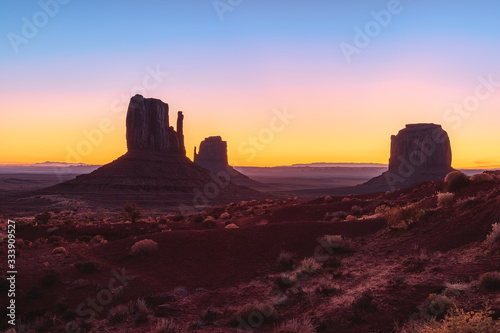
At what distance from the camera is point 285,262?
13.9m

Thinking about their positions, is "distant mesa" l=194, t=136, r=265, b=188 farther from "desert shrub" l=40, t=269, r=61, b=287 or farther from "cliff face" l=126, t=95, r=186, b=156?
"desert shrub" l=40, t=269, r=61, b=287

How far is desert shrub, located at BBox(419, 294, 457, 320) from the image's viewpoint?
7.06 meters

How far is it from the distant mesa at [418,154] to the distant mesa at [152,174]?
66629 mm

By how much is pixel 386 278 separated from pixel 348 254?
4.27 meters

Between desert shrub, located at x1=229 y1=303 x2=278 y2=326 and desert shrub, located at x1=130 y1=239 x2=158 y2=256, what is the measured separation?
883 centimetres

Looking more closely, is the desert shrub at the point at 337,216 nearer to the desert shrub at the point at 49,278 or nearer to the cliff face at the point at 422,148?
the desert shrub at the point at 49,278

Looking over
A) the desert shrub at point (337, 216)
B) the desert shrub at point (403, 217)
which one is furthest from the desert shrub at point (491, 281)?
the desert shrub at point (337, 216)

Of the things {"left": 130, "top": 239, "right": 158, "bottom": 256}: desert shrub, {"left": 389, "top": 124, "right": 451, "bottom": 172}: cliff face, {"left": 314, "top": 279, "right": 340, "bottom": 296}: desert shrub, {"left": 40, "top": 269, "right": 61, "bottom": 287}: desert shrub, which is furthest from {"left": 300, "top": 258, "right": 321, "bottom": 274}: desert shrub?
{"left": 389, "top": 124, "right": 451, "bottom": 172}: cliff face

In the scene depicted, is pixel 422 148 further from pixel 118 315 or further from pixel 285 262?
pixel 118 315

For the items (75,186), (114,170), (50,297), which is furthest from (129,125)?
(50,297)

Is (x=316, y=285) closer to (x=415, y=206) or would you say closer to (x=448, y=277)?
(x=448, y=277)

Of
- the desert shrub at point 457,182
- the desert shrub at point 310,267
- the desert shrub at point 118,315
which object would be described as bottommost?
the desert shrub at point 118,315

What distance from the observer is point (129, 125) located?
106m

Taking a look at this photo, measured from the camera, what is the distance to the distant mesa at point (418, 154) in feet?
421
